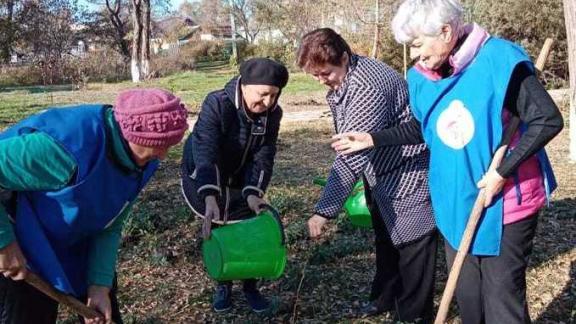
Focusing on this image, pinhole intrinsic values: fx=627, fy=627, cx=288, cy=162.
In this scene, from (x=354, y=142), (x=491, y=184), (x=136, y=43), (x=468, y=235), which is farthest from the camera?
(x=136, y=43)

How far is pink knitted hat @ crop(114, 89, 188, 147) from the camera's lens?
66.9 inches

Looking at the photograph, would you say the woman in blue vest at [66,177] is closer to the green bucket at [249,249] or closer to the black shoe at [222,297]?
the green bucket at [249,249]

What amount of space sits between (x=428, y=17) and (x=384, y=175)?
0.95 m

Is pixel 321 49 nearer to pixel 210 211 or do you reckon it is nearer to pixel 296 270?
pixel 210 211

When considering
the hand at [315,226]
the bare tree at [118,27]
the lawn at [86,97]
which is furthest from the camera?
the bare tree at [118,27]

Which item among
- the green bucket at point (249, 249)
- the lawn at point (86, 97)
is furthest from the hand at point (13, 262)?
the lawn at point (86, 97)

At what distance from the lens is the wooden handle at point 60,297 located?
69.7 inches

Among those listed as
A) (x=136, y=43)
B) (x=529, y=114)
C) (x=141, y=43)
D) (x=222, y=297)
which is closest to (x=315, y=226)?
(x=222, y=297)

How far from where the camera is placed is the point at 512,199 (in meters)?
2.12

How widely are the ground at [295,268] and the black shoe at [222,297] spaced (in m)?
0.05

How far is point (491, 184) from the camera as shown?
205cm

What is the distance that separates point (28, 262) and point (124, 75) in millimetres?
24945

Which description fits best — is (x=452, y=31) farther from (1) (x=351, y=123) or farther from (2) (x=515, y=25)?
(2) (x=515, y=25)

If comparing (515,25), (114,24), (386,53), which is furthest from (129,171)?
(114,24)
